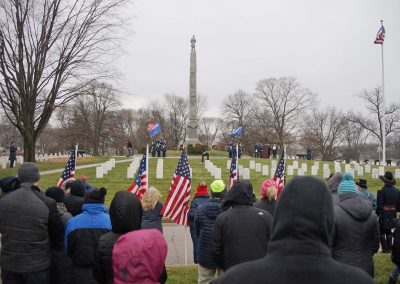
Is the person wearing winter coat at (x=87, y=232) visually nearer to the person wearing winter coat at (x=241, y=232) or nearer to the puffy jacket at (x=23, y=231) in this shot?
the puffy jacket at (x=23, y=231)

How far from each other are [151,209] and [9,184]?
85.3 inches

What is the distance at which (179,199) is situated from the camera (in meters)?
8.91

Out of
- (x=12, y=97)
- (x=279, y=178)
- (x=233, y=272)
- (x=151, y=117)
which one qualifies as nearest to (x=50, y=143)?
(x=151, y=117)

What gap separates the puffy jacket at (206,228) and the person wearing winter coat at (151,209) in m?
0.96

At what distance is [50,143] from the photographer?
302 ft

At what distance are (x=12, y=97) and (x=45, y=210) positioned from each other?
56.3 feet

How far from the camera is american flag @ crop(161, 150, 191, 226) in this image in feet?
28.8

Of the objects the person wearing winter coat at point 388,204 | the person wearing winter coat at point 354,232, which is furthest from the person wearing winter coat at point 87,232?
the person wearing winter coat at point 388,204

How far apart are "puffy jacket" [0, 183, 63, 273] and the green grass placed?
263cm

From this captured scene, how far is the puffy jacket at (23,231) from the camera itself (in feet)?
15.2

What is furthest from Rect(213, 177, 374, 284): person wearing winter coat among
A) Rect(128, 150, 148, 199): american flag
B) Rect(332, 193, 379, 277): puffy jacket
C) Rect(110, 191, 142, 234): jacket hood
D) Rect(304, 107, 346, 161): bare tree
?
Rect(304, 107, 346, 161): bare tree

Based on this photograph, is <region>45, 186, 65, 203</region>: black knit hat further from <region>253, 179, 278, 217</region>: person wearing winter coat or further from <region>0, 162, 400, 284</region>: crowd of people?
<region>253, 179, 278, 217</region>: person wearing winter coat

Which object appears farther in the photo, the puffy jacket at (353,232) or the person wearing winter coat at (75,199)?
the person wearing winter coat at (75,199)

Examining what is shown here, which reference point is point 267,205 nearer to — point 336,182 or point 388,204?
point 336,182
